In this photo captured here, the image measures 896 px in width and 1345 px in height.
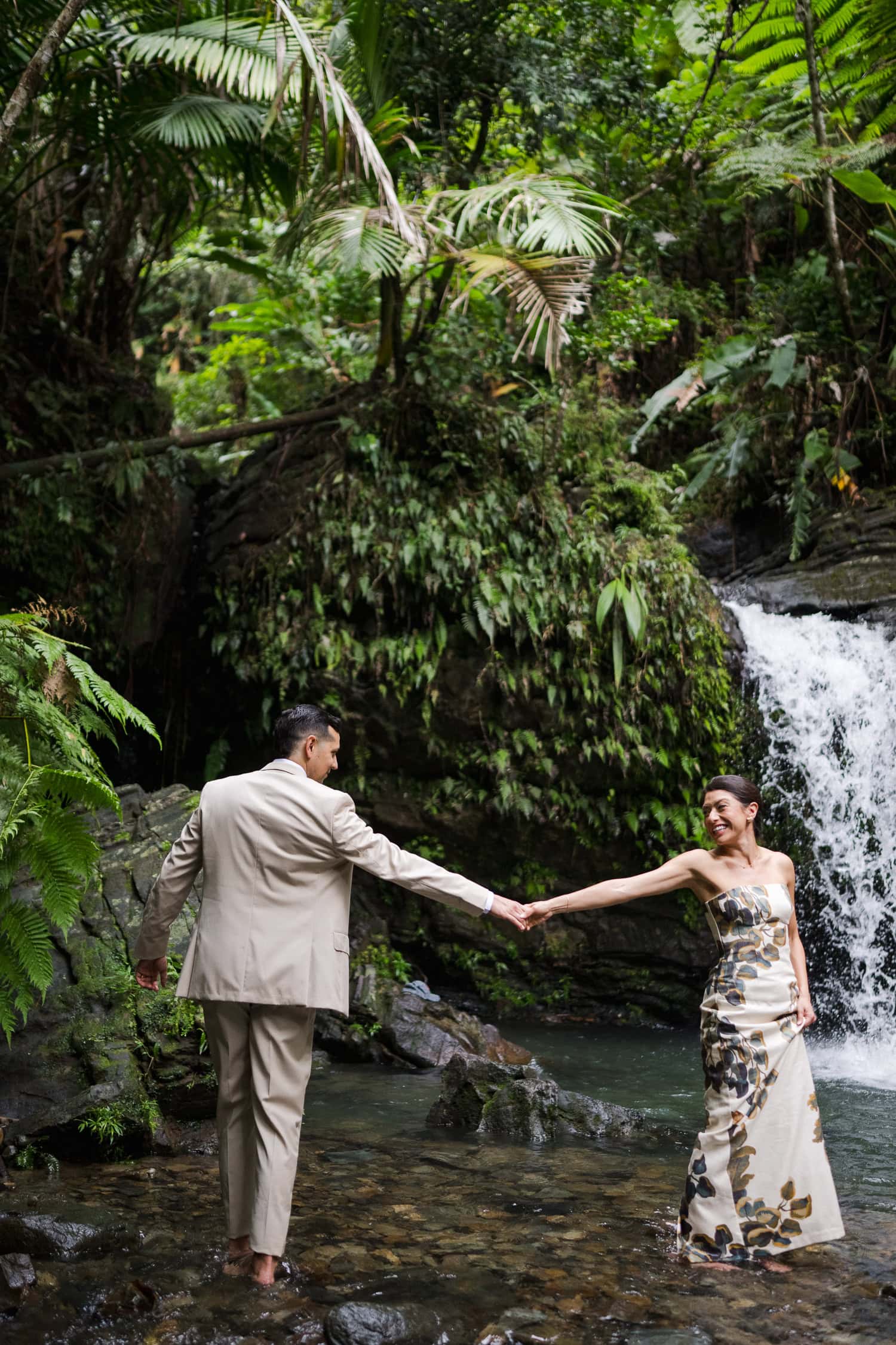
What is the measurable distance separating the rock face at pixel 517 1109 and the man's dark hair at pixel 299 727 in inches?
119

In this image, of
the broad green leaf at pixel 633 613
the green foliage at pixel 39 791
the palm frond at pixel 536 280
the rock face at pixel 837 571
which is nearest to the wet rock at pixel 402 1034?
the green foliage at pixel 39 791

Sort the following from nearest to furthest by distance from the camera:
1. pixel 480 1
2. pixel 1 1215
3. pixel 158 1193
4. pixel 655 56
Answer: pixel 1 1215 → pixel 158 1193 → pixel 480 1 → pixel 655 56

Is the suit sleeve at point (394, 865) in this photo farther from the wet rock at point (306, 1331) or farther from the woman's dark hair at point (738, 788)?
the wet rock at point (306, 1331)

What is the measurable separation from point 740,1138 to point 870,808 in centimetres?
613

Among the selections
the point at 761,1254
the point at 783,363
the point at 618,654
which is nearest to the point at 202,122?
the point at 618,654

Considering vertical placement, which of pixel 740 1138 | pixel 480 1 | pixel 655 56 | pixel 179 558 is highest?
pixel 655 56

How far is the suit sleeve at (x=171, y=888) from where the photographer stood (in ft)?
12.6

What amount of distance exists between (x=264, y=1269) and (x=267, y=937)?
3.48 ft

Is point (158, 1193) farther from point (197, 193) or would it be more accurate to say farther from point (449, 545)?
point (197, 193)

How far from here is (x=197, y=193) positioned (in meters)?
9.57

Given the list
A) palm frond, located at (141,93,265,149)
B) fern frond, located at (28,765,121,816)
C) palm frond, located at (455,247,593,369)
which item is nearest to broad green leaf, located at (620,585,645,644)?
palm frond, located at (455,247,593,369)

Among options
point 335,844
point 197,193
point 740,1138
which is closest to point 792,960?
point 740,1138

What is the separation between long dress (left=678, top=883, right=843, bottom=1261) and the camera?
3.85m

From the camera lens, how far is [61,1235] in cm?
377
